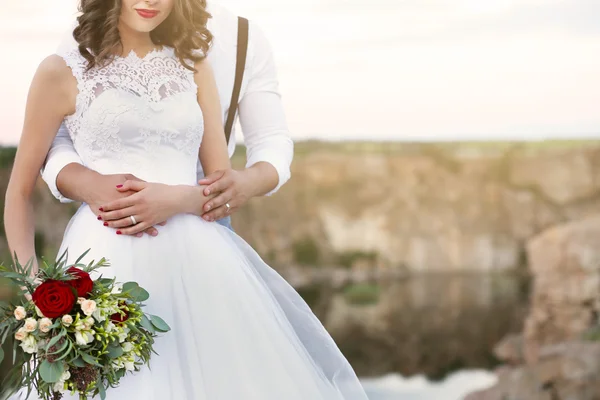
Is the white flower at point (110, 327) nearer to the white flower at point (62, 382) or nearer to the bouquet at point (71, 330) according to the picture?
the bouquet at point (71, 330)

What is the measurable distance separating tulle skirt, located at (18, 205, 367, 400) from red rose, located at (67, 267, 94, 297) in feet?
0.63

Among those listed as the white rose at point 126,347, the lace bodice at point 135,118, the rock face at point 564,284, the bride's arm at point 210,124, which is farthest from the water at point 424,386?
the white rose at point 126,347

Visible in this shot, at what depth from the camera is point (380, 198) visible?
23.4 metres

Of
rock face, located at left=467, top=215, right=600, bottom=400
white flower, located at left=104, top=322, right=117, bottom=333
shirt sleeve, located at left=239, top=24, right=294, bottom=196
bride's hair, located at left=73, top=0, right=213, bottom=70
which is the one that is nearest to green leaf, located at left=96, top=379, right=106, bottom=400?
white flower, located at left=104, top=322, right=117, bottom=333

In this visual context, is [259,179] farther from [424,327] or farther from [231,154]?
[424,327]

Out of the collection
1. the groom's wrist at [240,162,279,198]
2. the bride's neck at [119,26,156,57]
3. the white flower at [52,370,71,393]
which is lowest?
the white flower at [52,370,71,393]

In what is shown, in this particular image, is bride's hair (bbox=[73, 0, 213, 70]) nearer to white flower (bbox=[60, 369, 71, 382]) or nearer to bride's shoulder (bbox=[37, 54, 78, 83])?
bride's shoulder (bbox=[37, 54, 78, 83])

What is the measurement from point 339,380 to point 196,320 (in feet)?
1.50

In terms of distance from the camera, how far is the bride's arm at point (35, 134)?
203 cm

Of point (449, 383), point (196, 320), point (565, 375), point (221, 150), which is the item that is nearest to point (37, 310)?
point (196, 320)

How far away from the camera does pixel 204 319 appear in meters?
1.98

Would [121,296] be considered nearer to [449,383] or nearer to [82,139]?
[82,139]

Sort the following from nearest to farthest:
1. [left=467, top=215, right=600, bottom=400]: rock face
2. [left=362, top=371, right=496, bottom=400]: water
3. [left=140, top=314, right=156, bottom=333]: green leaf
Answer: [left=140, top=314, right=156, bottom=333]: green leaf
[left=467, top=215, right=600, bottom=400]: rock face
[left=362, top=371, right=496, bottom=400]: water

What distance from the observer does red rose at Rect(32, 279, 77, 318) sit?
170 centimetres
